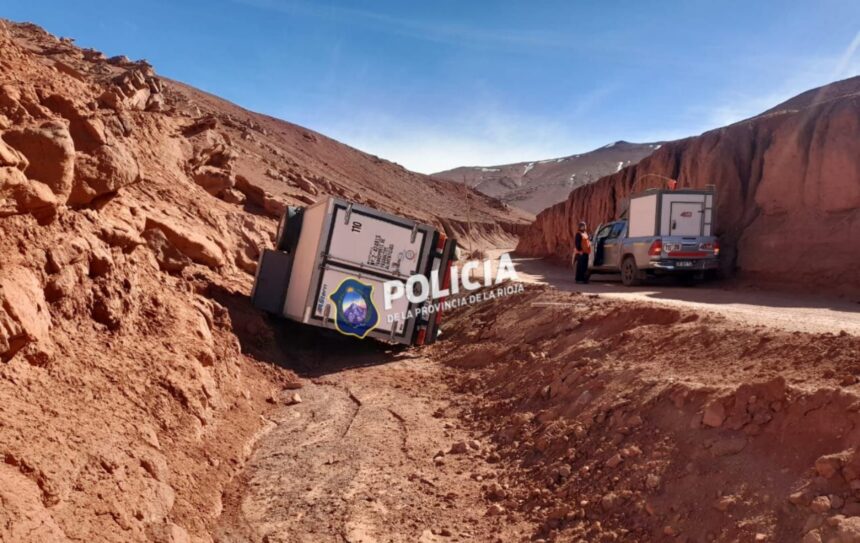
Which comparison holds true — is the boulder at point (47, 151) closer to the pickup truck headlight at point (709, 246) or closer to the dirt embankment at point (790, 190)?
the pickup truck headlight at point (709, 246)

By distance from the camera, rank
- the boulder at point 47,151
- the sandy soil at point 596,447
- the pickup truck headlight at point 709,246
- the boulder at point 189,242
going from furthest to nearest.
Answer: the pickup truck headlight at point 709,246, the boulder at point 189,242, the boulder at point 47,151, the sandy soil at point 596,447

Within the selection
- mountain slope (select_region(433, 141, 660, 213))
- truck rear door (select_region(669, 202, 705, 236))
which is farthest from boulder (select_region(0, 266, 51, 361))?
mountain slope (select_region(433, 141, 660, 213))

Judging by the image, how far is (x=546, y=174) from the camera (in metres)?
132

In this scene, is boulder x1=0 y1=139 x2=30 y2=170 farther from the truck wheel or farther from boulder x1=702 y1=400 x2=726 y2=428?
the truck wheel

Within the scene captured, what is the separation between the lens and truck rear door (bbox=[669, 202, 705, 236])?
1305cm

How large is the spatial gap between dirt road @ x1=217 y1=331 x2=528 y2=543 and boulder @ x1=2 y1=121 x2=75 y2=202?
3117 mm

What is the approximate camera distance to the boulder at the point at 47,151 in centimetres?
520

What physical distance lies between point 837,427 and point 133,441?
193 inches

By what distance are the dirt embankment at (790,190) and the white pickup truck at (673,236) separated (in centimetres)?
96

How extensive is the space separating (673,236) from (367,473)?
944cm

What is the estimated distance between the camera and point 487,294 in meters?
13.7

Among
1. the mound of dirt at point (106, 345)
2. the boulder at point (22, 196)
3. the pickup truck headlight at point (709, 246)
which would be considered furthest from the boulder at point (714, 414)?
the pickup truck headlight at point (709, 246)

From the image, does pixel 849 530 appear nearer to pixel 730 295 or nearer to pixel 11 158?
pixel 11 158

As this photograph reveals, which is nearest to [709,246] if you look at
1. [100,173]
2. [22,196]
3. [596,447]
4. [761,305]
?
[761,305]
